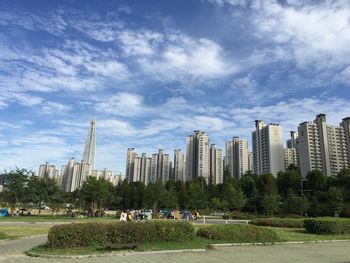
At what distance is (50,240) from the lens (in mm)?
13516

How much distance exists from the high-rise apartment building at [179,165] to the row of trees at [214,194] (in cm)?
2210

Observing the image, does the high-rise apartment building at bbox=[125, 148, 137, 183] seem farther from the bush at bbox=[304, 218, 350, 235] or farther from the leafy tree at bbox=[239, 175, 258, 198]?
the bush at bbox=[304, 218, 350, 235]

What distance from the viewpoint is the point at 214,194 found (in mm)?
84562

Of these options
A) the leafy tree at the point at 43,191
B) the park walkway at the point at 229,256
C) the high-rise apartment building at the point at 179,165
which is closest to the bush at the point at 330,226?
the park walkway at the point at 229,256

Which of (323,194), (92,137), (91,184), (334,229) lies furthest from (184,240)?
(92,137)

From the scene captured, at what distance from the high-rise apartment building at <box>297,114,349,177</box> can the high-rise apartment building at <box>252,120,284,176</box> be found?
6.65 m

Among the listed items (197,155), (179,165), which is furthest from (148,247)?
(179,165)

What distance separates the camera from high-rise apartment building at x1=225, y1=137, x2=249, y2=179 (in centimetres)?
11525

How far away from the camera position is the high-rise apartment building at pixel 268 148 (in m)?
99.5

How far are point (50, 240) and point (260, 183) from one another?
246ft

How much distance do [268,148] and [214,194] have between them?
26.4m

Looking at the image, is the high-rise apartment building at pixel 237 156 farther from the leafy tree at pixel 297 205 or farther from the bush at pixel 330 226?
the bush at pixel 330 226

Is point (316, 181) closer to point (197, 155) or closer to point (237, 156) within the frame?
point (197, 155)

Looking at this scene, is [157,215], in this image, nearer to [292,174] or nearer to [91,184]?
[91,184]
